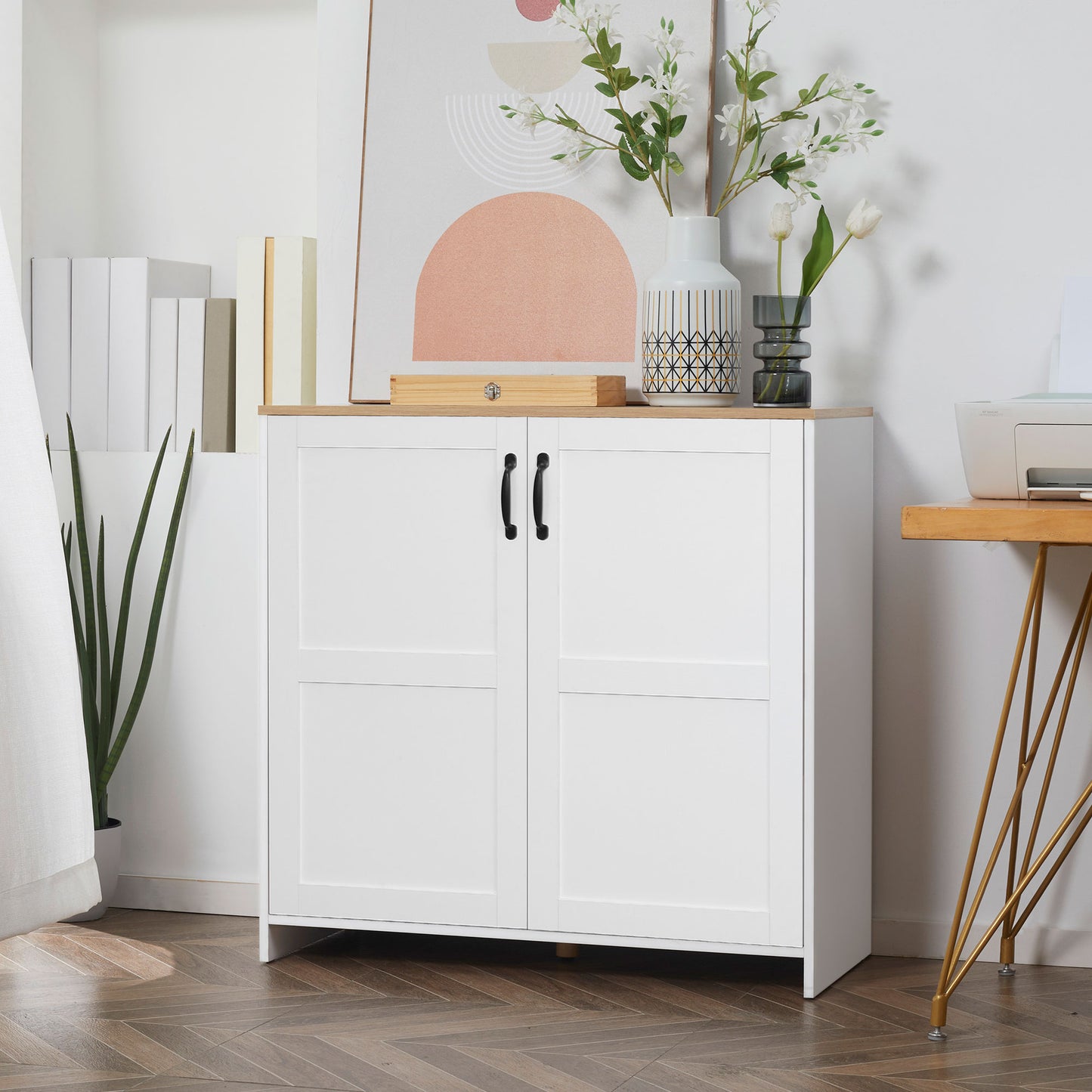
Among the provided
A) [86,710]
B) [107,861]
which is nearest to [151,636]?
[86,710]

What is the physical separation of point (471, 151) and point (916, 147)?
0.98m

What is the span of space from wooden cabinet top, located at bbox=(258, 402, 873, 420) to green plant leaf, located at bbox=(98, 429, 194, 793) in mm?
534

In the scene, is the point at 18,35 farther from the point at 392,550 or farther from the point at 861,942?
the point at 861,942

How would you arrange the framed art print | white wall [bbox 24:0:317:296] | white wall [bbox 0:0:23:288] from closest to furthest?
1. the framed art print
2. white wall [bbox 0:0:23:288]
3. white wall [bbox 24:0:317:296]

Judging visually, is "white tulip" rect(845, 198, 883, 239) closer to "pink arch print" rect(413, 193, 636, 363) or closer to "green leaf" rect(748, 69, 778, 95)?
"green leaf" rect(748, 69, 778, 95)

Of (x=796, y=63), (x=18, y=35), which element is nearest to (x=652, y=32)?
(x=796, y=63)

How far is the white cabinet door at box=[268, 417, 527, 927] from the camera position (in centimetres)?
316

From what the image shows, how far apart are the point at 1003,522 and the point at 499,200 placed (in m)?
1.42

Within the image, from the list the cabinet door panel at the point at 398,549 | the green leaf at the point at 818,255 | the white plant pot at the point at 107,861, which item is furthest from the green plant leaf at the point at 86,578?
the green leaf at the point at 818,255

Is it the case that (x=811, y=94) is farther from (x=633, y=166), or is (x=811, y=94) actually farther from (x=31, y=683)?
(x=31, y=683)

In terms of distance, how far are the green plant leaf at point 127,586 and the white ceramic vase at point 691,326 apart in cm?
121

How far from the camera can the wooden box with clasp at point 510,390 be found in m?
3.15

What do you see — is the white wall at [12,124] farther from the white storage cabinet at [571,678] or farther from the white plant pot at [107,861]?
the white plant pot at [107,861]

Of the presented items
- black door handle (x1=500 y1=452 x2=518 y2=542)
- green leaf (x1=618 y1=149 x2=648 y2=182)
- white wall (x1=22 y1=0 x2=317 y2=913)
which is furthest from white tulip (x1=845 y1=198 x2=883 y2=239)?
white wall (x1=22 y1=0 x2=317 y2=913)
